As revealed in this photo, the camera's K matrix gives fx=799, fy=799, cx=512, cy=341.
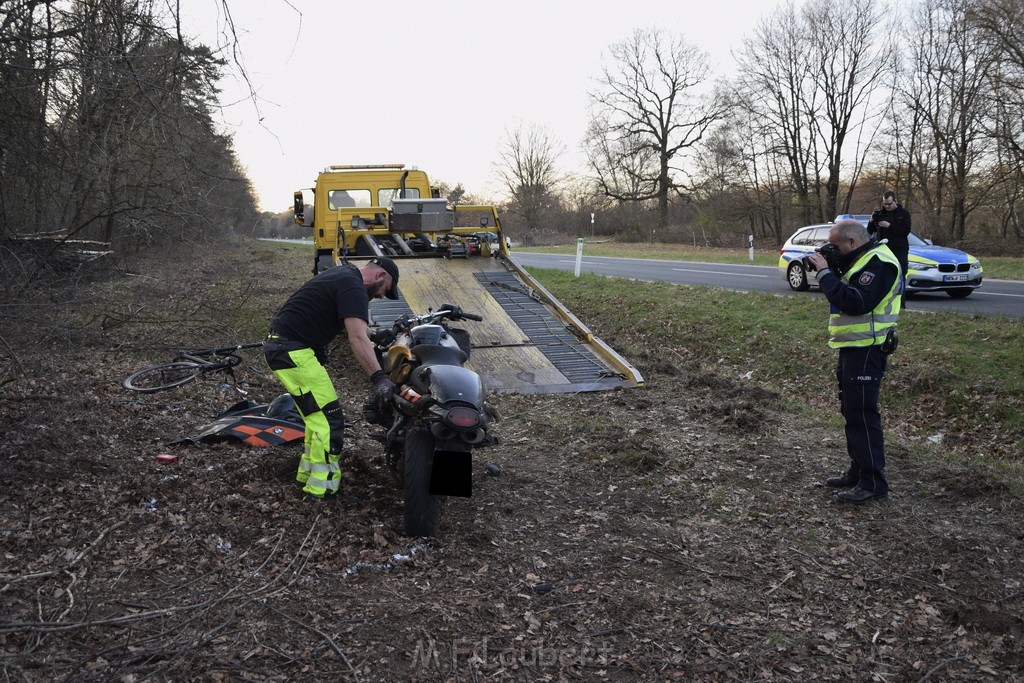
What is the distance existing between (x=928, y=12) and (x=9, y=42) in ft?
101

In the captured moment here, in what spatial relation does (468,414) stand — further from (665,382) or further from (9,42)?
(665,382)

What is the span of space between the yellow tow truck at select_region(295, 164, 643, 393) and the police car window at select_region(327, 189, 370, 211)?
17 mm

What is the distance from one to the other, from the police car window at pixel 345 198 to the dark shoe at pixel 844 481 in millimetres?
10026

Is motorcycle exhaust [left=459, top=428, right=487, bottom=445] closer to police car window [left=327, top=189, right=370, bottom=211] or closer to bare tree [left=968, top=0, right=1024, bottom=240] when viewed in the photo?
police car window [left=327, top=189, right=370, bottom=211]

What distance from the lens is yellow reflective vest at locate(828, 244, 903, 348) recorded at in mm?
5109

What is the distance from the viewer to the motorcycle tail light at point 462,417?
4.21 meters

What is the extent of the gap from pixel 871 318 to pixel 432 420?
2904mm

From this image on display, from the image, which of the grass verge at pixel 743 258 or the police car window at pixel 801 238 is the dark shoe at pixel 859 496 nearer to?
the police car window at pixel 801 238

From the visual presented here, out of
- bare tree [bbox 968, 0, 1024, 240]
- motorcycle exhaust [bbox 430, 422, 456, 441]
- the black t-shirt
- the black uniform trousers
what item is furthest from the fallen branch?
bare tree [bbox 968, 0, 1024, 240]

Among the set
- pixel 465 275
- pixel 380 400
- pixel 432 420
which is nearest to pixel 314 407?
pixel 380 400

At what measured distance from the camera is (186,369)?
8.20 metres

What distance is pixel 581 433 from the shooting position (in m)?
6.73

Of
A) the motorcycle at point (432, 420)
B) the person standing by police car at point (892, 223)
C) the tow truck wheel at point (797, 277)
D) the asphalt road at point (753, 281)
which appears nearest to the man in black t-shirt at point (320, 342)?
the motorcycle at point (432, 420)

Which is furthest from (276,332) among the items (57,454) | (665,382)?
(665,382)
